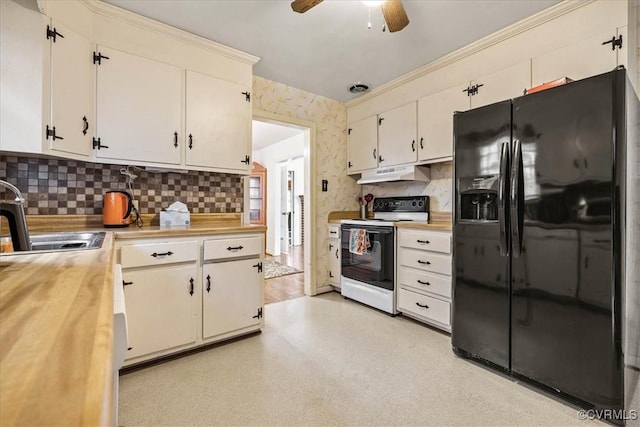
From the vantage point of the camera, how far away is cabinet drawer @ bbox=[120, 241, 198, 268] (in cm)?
182

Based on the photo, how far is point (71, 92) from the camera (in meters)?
1.86

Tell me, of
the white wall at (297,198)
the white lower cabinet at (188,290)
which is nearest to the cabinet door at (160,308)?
the white lower cabinet at (188,290)

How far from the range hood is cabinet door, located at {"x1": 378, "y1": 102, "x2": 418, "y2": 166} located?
0.07m

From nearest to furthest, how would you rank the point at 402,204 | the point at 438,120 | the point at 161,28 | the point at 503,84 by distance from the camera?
the point at 161,28 < the point at 503,84 < the point at 438,120 < the point at 402,204

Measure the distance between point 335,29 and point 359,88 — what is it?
1066mm

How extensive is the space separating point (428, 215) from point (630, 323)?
64.1 inches

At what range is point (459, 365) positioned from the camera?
197cm

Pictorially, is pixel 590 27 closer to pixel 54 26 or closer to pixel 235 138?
pixel 235 138

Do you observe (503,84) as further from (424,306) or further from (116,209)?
(116,209)

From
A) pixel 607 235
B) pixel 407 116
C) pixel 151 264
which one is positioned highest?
pixel 407 116

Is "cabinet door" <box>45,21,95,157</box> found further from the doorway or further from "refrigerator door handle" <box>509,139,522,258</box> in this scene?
"refrigerator door handle" <box>509,139,522,258</box>

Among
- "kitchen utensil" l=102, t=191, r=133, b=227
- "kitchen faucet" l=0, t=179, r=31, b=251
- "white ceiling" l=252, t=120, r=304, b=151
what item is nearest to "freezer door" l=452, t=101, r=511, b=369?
"kitchen faucet" l=0, t=179, r=31, b=251

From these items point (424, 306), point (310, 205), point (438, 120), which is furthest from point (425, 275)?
point (310, 205)

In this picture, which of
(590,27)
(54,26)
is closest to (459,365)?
(590,27)
